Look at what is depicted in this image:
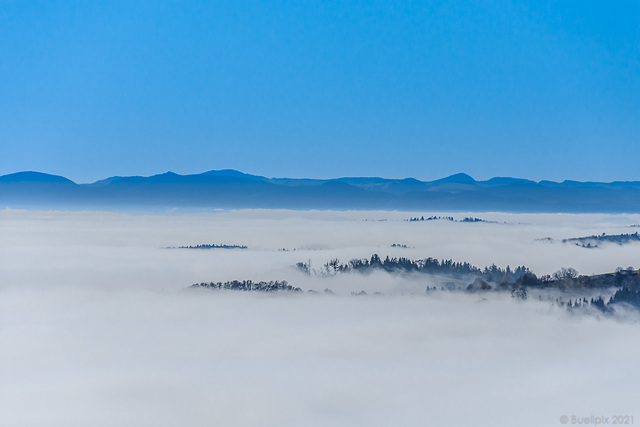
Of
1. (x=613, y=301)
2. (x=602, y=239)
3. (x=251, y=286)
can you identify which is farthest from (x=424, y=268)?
(x=613, y=301)

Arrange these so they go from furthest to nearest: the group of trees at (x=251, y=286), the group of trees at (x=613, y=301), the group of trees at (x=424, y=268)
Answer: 1. the group of trees at (x=251, y=286)
2. the group of trees at (x=424, y=268)
3. the group of trees at (x=613, y=301)

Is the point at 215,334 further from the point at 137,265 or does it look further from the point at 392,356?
the point at 137,265

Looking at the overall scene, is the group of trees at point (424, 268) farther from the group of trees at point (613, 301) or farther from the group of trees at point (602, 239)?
the group of trees at point (602, 239)

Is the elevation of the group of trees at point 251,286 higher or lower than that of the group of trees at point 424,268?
lower

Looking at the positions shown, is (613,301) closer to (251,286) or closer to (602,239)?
(602,239)

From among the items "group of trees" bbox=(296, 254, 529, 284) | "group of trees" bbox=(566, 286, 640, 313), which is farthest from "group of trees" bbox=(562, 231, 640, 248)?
"group of trees" bbox=(566, 286, 640, 313)

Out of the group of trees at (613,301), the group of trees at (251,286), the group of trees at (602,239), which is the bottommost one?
the group of trees at (251,286)

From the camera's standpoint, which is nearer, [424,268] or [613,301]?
[613,301]

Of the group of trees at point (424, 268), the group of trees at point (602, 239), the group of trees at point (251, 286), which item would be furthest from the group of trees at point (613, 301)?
the group of trees at point (251, 286)

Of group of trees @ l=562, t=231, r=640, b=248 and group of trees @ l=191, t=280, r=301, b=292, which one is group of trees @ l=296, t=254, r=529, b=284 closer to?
group of trees @ l=191, t=280, r=301, b=292
